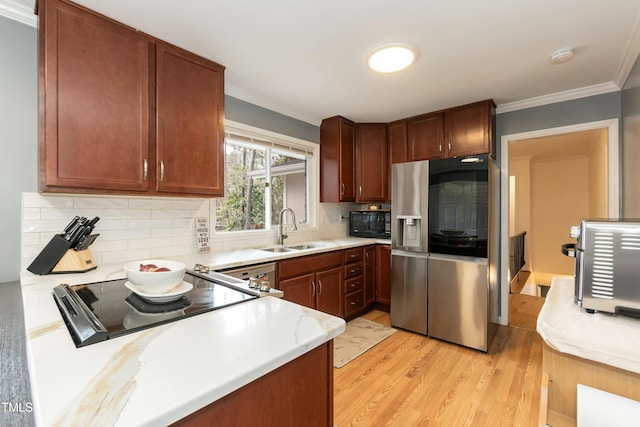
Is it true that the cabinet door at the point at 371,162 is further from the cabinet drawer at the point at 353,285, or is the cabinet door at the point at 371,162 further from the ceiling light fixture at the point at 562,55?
the ceiling light fixture at the point at 562,55

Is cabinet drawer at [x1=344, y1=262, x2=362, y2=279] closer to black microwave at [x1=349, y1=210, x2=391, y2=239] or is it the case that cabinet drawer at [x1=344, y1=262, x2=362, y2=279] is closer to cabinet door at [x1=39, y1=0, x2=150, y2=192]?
black microwave at [x1=349, y1=210, x2=391, y2=239]

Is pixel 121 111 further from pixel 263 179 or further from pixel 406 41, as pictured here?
pixel 406 41

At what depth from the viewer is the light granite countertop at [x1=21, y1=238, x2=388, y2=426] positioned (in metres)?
0.51

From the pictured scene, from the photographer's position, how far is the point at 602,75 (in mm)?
2402

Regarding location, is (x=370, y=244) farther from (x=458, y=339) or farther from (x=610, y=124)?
(x=610, y=124)

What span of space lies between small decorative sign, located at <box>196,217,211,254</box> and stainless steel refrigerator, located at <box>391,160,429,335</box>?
186cm

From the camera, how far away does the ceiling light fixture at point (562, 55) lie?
6.63 ft

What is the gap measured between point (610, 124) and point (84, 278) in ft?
13.5

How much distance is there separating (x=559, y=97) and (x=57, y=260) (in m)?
4.17

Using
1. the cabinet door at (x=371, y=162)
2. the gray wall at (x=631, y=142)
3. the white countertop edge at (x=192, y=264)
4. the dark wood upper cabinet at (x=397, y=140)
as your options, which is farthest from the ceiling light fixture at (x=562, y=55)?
the white countertop edge at (x=192, y=264)

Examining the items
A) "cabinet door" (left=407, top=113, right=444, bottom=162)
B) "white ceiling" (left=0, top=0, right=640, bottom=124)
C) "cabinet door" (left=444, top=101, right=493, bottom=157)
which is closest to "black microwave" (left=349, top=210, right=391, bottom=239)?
"cabinet door" (left=407, top=113, right=444, bottom=162)

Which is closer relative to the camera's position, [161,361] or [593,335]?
[161,361]

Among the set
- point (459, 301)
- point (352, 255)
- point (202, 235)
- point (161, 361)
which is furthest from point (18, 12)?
point (459, 301)

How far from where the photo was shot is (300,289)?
2.57 m
